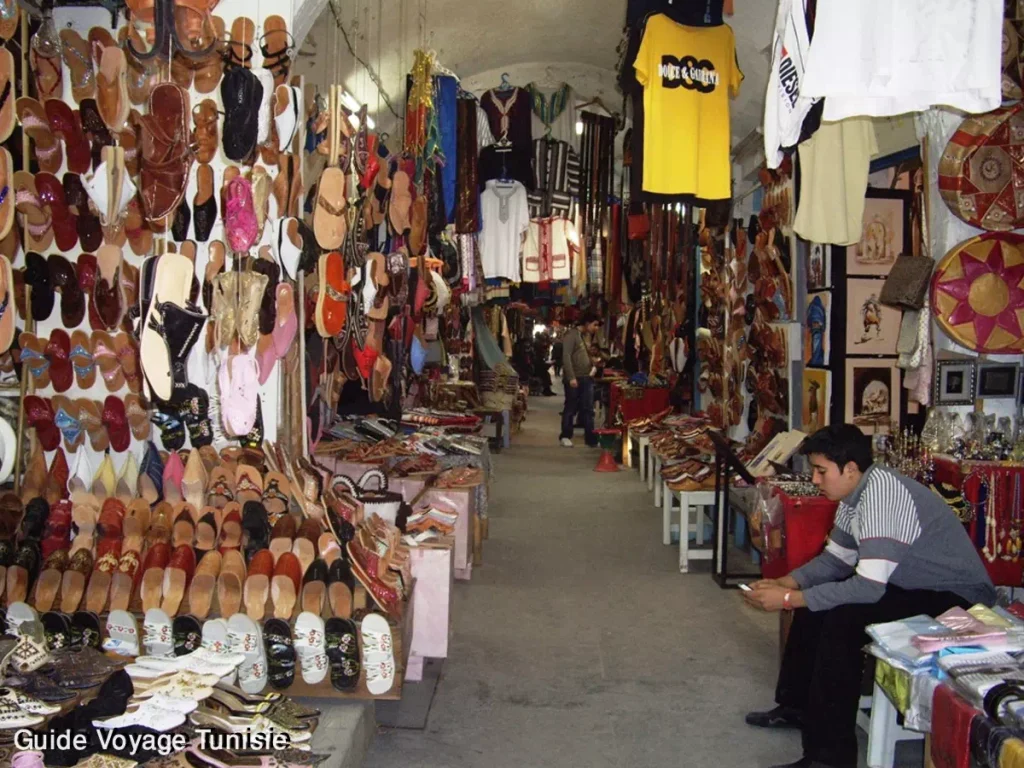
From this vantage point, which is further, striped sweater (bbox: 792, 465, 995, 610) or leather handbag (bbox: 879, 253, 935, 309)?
leather handbag (bbox: 879, 253, 935, 309)

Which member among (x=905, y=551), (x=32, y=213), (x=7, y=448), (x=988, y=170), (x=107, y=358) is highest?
(x=988, y=170)

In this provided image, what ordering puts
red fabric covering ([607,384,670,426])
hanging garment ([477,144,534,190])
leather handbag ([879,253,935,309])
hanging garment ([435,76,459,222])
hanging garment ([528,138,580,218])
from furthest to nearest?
red fabric covering ([607,384,670,426]) → hanging garment ([528,138,580,218]) → hanging garment ([477,144,534,190]) → hanging garment ([435,76,459,222]) → leather handbag ([879,253,935,309])

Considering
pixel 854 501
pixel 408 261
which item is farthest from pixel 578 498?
pixel 854 501

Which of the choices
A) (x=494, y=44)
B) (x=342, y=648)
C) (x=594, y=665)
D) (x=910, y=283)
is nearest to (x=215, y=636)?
(x=342, y=648)

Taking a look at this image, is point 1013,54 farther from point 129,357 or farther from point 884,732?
point 129,357

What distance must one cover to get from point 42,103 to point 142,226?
553 millimetres

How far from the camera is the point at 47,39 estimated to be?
3.17 metres

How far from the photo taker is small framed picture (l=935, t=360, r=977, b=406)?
152 inches

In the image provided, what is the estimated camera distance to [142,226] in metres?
3.35

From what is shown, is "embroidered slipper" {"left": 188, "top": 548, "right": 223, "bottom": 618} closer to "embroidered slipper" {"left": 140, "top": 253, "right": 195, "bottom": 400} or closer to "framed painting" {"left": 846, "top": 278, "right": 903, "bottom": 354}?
"embroidered slipper" {"left": 140, "top": 253, "right": 195, "bottom": 400}

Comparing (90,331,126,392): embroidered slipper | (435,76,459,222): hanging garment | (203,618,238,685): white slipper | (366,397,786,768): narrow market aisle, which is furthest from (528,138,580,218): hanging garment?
(203,618,238,685): white slipper

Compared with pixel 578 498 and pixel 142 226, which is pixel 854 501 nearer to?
pixel 142 226

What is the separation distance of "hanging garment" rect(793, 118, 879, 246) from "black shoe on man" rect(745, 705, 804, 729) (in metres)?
2.41

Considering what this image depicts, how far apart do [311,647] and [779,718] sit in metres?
1.71
